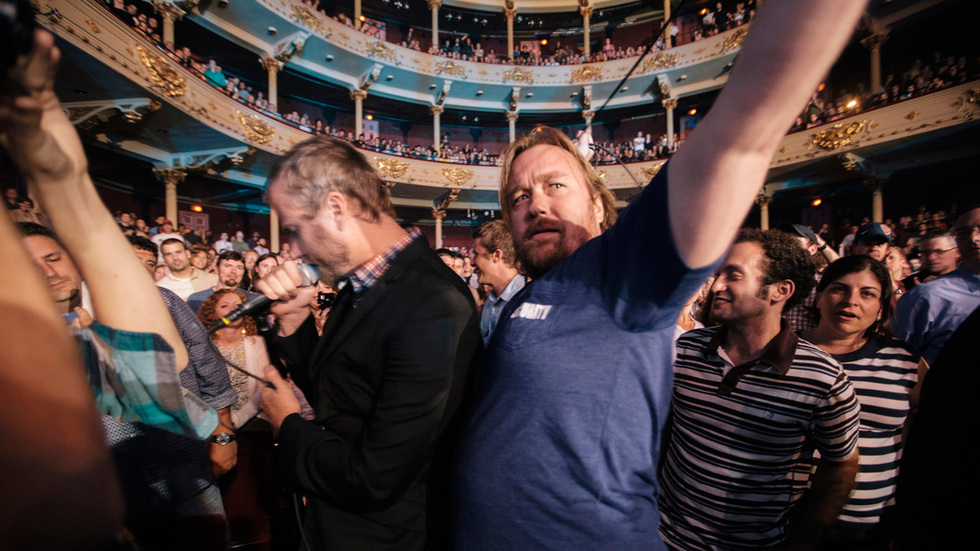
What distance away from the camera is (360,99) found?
1544cm

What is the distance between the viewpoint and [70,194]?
558mm

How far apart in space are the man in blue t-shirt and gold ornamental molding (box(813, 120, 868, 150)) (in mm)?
15723

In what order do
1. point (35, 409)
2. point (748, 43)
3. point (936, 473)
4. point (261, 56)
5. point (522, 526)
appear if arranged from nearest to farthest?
point (35, 409), point (748, 43), point (936, 473), point (522, 526), point (261, 56)

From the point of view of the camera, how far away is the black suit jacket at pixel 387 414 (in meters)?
0.93

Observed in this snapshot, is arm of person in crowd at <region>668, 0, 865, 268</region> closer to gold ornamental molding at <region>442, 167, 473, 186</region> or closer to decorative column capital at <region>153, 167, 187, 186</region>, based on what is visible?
decorative column capital at <region>153, 167, 187, 186</region>

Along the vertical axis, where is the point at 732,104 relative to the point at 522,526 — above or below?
above

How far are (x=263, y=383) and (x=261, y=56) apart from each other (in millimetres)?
15924

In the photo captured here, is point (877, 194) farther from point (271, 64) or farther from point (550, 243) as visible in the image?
point (271, 64)

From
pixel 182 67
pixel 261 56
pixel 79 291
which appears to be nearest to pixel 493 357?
pixel 79 291

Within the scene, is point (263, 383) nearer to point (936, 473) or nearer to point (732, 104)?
point (732, 104)

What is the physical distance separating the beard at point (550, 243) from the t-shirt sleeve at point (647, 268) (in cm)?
23

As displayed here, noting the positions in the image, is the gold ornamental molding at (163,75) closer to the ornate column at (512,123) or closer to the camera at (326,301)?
the camera at (326,301)

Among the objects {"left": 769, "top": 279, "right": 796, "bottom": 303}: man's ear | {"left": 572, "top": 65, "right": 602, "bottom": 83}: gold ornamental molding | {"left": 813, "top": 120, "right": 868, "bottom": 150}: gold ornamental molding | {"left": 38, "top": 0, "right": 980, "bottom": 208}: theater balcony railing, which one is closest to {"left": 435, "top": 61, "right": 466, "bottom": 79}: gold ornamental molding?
{"left": 38, "top": 0, "right": 980, "bottom": 208}: theater balcony railing

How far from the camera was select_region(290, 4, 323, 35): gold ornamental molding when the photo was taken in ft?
40.5
